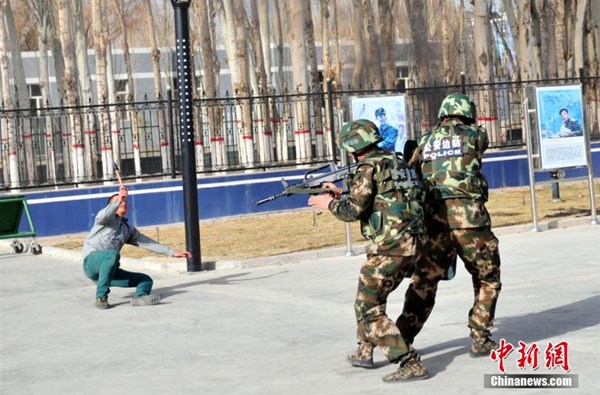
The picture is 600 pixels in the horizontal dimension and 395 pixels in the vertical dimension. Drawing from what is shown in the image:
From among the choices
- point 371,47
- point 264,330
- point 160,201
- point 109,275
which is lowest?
point 264,330

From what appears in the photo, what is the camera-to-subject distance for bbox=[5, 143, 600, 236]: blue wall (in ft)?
70.8

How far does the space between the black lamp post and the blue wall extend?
266 inches

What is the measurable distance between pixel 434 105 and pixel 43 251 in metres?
9.99

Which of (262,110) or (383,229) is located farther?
(262,110)

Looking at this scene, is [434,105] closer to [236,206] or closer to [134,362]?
[236,206]

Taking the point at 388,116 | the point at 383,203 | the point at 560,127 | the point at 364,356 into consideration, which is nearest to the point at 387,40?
the point at 560,127

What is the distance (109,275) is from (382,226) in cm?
514

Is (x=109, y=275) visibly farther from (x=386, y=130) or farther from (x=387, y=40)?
(x=387, y=40)

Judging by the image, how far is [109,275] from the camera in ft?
41.7

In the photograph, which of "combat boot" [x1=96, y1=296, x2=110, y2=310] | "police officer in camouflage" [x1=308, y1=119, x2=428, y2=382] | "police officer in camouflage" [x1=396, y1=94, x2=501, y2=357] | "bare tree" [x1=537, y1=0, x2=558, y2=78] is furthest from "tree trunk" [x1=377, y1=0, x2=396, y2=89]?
"police officer in camouflage" [x1=308, y1=119, x2=428, y2=382]

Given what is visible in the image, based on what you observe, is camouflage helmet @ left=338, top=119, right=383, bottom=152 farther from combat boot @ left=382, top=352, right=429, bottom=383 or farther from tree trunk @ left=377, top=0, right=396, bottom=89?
tree trunk @ left=377, top=0, right=396, bottom=89

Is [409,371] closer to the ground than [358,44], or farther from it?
closer to the ground

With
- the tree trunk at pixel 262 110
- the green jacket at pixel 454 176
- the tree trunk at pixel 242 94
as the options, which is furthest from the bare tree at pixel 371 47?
the green jacket at pixel 454 176

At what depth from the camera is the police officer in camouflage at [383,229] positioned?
823 cm
